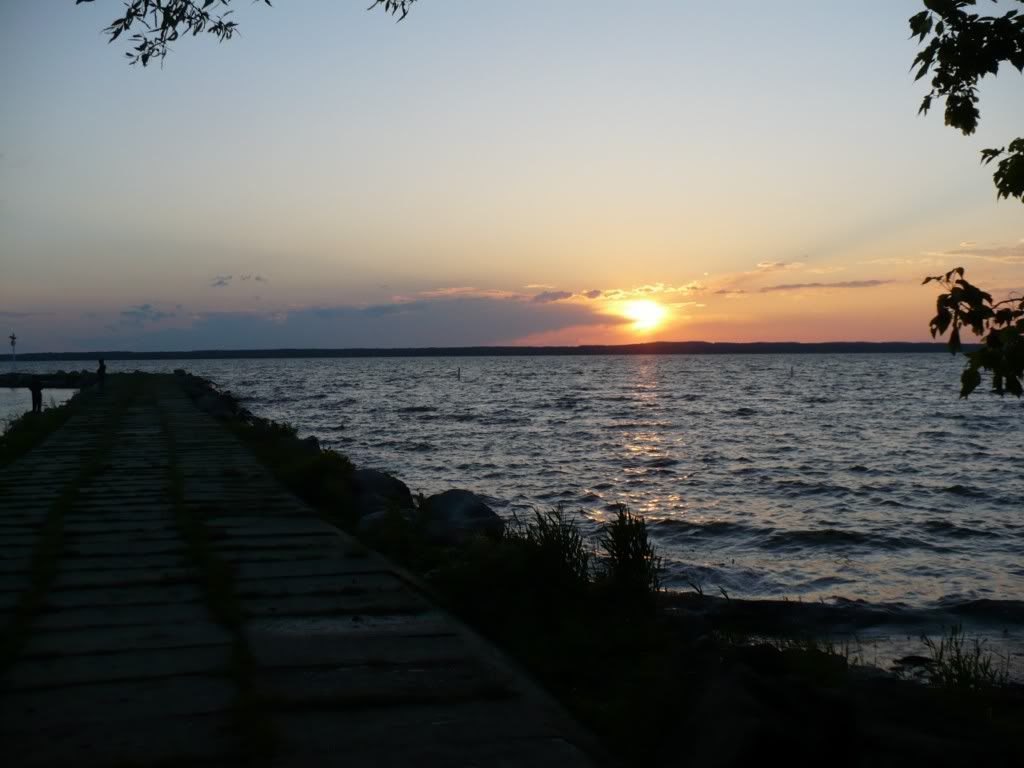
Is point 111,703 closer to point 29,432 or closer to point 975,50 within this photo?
point 975,50

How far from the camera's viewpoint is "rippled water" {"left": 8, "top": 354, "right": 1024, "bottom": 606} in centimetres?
1159

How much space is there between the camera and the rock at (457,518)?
805 cm

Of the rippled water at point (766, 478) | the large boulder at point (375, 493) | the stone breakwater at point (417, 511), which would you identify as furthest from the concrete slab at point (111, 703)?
the rippled water at point (766, 478)

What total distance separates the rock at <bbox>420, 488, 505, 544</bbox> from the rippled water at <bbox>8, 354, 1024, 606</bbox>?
2734 mm

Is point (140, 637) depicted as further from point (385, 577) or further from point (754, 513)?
point (754, 513)

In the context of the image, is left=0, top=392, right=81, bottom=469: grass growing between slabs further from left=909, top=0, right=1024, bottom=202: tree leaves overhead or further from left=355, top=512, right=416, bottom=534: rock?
left=909, top=0, right=1024, bottom=202: tree leaves overhead

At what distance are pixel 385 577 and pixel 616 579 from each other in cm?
172

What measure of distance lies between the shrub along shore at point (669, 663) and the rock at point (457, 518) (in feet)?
→ 0.12

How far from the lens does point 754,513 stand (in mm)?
15820

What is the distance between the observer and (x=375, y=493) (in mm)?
10375

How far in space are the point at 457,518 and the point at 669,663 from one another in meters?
6.15

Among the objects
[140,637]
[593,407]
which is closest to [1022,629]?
[140,637]

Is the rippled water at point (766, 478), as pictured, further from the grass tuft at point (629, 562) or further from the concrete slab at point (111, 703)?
the concrete slab at point (111, 703)

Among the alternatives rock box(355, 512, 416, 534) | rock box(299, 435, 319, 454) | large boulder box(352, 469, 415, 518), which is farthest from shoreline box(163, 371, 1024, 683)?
rock box(299, 435, 319, 454)
